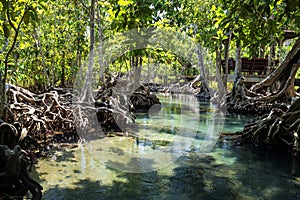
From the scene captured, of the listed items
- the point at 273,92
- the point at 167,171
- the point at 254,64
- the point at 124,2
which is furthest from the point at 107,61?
the point at 124,2

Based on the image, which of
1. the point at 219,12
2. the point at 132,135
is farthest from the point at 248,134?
the point at 219,12

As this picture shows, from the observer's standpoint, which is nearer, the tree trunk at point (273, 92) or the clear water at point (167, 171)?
the clear water at point (167, 171)

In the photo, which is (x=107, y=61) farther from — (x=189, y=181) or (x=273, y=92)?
(x=189, y=181)

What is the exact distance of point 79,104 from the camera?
7.50 meters

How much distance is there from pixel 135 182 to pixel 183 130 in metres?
4.45

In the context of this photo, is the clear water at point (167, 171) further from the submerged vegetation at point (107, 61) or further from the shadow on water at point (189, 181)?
the submerged vegetation at point (107, 61)

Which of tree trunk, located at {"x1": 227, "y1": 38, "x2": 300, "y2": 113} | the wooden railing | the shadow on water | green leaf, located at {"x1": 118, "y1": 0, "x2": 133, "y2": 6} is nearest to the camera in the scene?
green leaf, located at {"x1": 118, "y1": 0, "x2": 133, "y2": 6}

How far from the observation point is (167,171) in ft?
15.4

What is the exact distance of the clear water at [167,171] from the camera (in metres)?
3.83

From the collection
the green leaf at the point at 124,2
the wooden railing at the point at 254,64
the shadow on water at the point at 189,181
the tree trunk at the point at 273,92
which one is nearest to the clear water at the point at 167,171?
the shadow on water at the point at 189,181

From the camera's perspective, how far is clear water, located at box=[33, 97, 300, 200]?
3.83 meters

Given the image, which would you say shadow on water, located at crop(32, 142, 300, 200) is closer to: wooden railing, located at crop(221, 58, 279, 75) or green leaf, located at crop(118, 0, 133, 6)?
green leaf, located at crop(118, 0, 133, 6)

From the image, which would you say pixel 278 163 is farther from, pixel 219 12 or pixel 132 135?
pixel 132 135

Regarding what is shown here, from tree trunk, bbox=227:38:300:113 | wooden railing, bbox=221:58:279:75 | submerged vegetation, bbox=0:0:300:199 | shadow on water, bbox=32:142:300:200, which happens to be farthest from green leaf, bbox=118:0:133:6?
wooden railing, bbox=221:58:279:75
